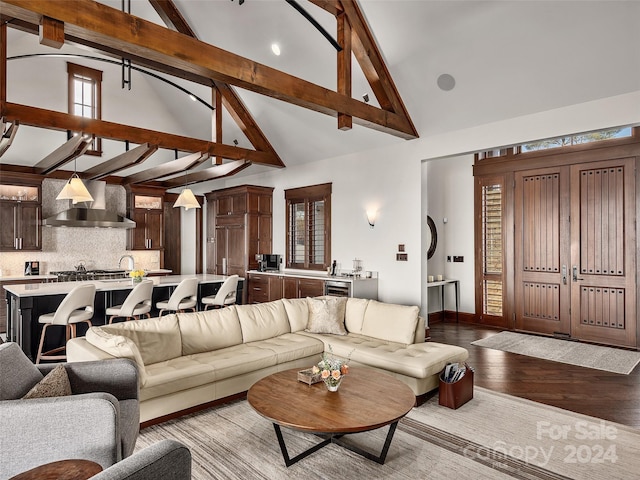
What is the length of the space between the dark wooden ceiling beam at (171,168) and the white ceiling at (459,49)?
1.51 metres

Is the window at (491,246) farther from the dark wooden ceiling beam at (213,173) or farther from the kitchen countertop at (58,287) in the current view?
the kitchen countertop at (58,287)

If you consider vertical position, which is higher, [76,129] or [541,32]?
[541,32]

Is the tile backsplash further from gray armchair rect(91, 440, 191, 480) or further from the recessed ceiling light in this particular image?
gray armchair rect(91, 440, 191, 480)

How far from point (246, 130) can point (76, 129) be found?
9.45ft

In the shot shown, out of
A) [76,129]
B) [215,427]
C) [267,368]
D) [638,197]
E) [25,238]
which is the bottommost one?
[215,427]

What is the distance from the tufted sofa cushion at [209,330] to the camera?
12.5 feet

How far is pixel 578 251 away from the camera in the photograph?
5883 millimetres

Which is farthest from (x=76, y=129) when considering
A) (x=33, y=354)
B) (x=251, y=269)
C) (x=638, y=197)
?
(x=638, y=197)

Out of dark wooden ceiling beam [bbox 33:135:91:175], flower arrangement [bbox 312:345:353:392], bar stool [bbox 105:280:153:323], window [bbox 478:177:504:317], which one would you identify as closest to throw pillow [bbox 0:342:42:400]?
flower arrangement [bbox 312:345:353:392]

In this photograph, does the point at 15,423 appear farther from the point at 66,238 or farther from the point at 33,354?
the point at 66,238

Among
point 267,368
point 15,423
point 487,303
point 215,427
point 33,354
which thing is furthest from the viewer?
point 487,303

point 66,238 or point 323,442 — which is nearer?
point 323,442

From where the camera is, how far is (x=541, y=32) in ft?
13.0

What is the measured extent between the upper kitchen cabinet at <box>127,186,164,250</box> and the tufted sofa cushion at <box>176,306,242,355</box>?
5.80 meters
